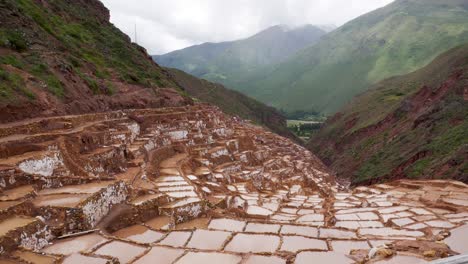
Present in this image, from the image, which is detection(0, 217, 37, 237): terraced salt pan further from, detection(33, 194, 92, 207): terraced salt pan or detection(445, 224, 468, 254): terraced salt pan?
detection(445, 224, 468, 254): terraced salt pan

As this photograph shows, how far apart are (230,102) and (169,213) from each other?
7782cm

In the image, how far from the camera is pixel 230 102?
285ft

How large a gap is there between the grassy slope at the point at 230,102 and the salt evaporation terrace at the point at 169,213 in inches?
2276

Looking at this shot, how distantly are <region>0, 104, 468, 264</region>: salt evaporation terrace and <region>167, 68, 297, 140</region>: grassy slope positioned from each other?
190 ft

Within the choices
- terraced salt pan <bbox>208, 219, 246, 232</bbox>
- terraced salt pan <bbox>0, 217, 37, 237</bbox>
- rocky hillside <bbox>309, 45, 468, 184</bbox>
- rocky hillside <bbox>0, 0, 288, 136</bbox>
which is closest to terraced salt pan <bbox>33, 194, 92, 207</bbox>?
terraced salt pan <bbox>0, 217, 37, 237</bbox>

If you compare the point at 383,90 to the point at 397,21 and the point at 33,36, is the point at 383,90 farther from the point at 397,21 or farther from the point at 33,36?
the point at 397,21

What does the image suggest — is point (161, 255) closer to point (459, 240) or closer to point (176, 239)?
point (176, 239)

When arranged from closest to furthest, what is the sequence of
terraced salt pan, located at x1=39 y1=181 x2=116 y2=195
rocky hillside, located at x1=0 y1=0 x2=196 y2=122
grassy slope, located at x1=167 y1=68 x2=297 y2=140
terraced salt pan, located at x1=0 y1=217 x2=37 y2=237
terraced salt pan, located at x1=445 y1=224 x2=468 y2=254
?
terraced salt pan, located at x1=0 y1=217 x2=37 y2=237 < terraced salt pan, located at x1=445 y1=224 x2=468 y2=254 < terraced salt pan, located at x1=39 y1=181 x2=116 y2=195 < rocky hillside, located at x1=0 y1=0 x2=196 y2=122 < grassy slope, located at x1=167 y1=68 x2=297 y2=140

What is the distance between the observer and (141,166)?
1366 centimetres

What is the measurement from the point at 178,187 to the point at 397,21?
190 m

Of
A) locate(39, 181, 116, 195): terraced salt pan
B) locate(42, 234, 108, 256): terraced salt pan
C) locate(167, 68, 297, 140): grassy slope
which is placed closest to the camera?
locate(42, 234, 108, 256): terraced salt pan

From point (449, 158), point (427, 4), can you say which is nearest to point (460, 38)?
point (427, 4)

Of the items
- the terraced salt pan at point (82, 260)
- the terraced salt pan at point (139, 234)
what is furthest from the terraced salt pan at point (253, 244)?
the terraced salt pan at point (82, 260)

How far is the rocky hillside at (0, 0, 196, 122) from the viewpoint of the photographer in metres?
→ 16.9
